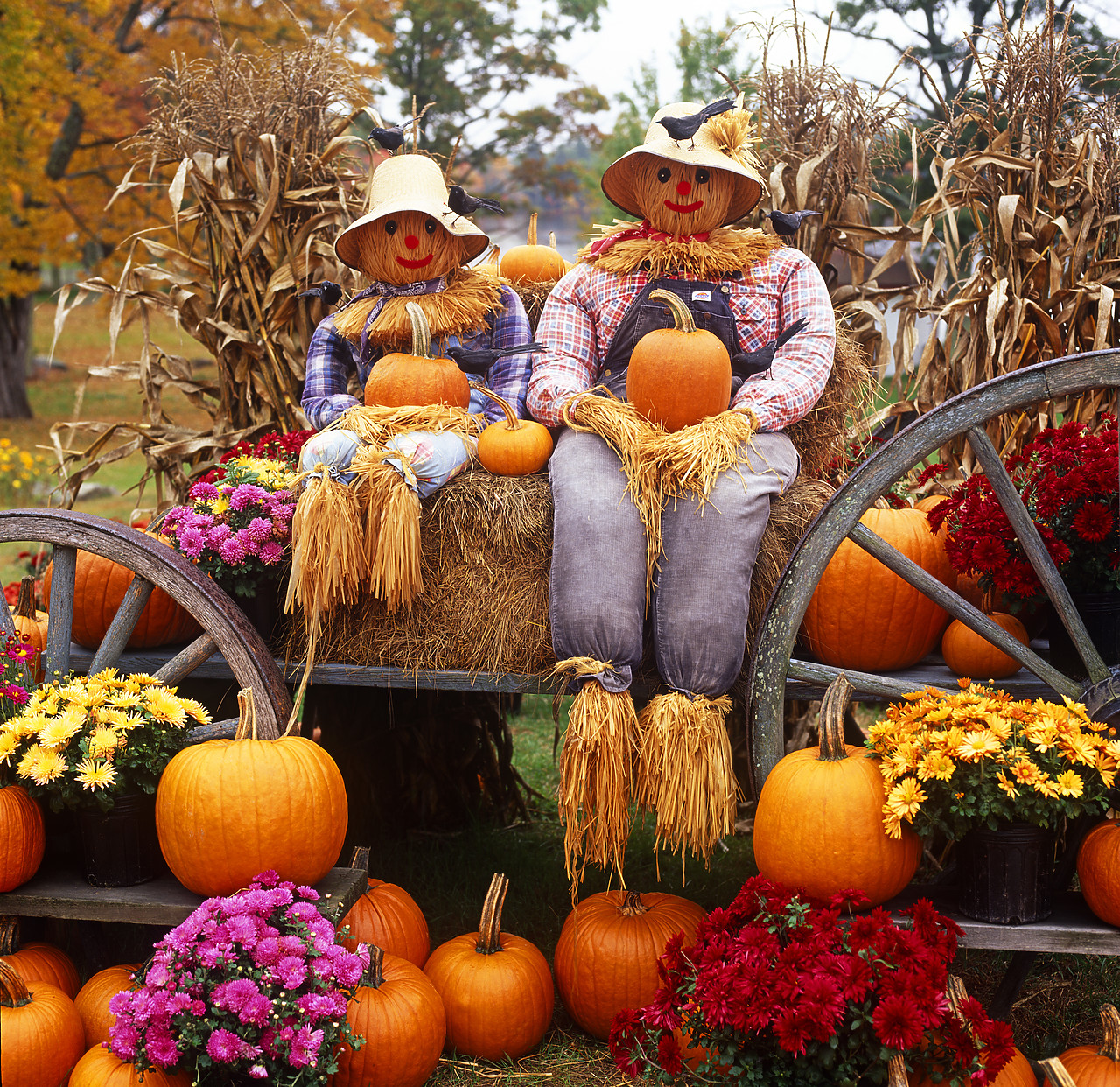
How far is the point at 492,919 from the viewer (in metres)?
2.76

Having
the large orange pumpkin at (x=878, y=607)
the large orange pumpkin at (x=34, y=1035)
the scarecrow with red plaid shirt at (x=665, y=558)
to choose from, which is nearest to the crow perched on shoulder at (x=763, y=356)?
the scarecrow with red plaid shirt at (x=665, y=558)

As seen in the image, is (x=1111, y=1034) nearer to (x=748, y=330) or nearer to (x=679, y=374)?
(x=679, y=374)

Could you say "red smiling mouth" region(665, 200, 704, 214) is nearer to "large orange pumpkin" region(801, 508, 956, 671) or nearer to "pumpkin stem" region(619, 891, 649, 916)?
"large orange pumpkin" region(801, 508, 956, 671)

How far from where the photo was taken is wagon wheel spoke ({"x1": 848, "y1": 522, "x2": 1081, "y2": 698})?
8.36ft

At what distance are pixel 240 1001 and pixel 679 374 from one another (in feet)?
6.19

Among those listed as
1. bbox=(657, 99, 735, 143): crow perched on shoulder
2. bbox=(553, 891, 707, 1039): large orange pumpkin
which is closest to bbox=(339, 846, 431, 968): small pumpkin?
bbox=(553, 891, 707, 1039): large orange pumpkin

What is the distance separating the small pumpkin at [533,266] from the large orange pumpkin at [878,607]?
1.84m

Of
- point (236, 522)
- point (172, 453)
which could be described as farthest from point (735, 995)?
point (172, 453)

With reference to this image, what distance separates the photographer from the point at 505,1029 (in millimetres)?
2662

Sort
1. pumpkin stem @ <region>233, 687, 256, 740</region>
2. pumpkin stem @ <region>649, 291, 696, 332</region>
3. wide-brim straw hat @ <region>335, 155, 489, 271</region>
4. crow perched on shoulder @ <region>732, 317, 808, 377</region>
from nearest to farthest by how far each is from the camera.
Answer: pumpkin stem @ <region>233, 687, 256, 740</region> < pumpkin stem @ <region>649, 291, 696, 332</region> < crow perched on shoulder @ <region>732, 317, 808, 377</region> < wide-brim straw hat @ <region>335, 155, 489, 271</region>

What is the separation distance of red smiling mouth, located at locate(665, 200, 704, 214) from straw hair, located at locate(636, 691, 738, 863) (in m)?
1.56

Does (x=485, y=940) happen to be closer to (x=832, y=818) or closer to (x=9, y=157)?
(x=832, y=818)

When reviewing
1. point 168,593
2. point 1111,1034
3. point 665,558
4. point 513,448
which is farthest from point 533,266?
point 1111,1034

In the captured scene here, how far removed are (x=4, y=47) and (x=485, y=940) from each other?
37.5ft
